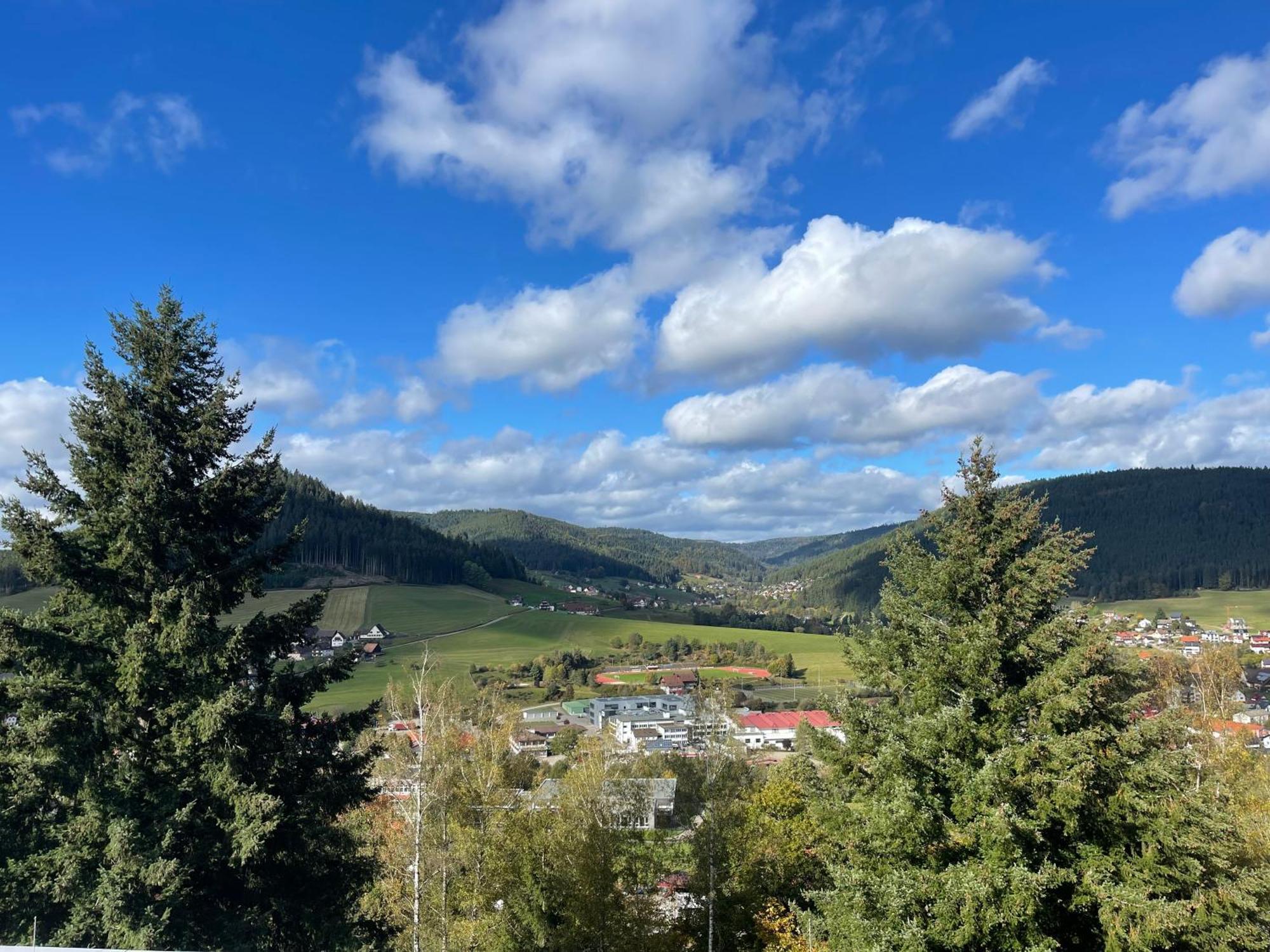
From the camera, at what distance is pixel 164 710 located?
35.3ft

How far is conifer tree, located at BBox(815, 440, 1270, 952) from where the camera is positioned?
10461 mm

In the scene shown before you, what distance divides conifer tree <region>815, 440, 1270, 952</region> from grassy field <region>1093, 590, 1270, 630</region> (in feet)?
515

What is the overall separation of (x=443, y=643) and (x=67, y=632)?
104m

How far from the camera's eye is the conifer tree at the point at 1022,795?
1046 centimetres

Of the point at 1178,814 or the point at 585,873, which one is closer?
the point at 1178,814

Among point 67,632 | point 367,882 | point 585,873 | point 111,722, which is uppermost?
point 67,632

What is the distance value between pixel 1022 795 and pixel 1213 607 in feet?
652

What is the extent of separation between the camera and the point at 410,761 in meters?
17.4

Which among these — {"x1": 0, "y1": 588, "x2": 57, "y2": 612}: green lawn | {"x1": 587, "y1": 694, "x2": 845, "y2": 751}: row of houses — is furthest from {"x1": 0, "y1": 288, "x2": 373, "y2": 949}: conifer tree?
{"x1": 0, "y1": 588, "x2": 57, "y2": 612}: green lawn

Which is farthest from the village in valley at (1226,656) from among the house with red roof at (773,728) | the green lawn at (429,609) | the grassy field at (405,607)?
the grassy field at (405,607)


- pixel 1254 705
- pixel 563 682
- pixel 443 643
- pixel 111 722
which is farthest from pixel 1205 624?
pixel 111 722

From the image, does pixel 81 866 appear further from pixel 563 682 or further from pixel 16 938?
pixel 563 682

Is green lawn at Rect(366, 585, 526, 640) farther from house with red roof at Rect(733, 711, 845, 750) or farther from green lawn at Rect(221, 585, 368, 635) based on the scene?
house with red roof at Rect(733, 711, 845, 750)

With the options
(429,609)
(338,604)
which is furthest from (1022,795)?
(338,604)
